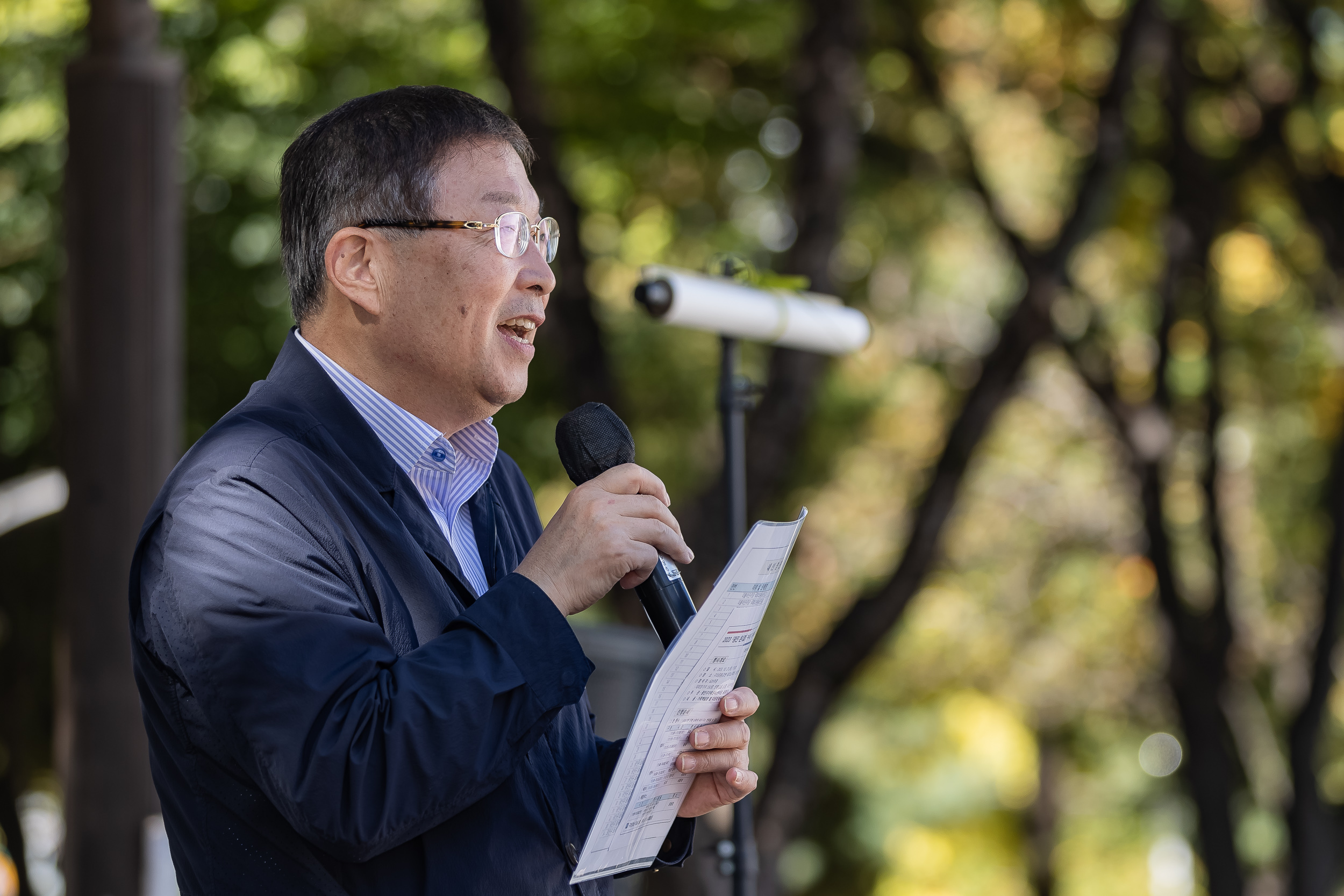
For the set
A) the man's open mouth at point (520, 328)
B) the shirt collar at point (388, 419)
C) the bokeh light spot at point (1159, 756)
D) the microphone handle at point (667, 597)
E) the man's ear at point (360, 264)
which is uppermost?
the man's ear at point (360, 264)

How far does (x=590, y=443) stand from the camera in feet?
6.31

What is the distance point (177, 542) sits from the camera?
146 centimetres

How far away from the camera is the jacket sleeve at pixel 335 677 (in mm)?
1356

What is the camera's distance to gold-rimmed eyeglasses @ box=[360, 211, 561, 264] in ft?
5.71

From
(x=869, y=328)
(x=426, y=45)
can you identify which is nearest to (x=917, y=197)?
(x=426, y=45)

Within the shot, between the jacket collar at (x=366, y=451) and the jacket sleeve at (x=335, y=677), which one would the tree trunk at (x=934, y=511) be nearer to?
the jacket collar at (x=366, y=451)

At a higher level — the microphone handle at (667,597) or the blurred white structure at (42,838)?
the microphone handle at (667,597)

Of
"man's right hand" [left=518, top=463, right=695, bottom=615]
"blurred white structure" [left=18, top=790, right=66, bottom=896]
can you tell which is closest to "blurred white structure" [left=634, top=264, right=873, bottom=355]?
"man's right hand" [left=518, top=463, right=695, bottom=615]

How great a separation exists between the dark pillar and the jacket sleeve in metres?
2.80

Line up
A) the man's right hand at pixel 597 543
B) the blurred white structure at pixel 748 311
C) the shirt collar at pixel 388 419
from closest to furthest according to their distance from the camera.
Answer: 1. the man's right hand at pixel 597 543
2. the shirt collar at pixel 388 419
3. the blurred white structure at pixel 748 311

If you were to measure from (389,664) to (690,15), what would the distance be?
672 cm

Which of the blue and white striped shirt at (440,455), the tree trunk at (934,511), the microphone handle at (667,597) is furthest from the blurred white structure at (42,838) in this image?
the tree trunk at (934,511)

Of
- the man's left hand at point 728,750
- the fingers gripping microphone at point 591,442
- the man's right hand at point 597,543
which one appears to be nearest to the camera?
the man's right hand at point 597,543

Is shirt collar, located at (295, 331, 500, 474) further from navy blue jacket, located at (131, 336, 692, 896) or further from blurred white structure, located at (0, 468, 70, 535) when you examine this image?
blurred white structure, located at (0, 468, 70, 535)
